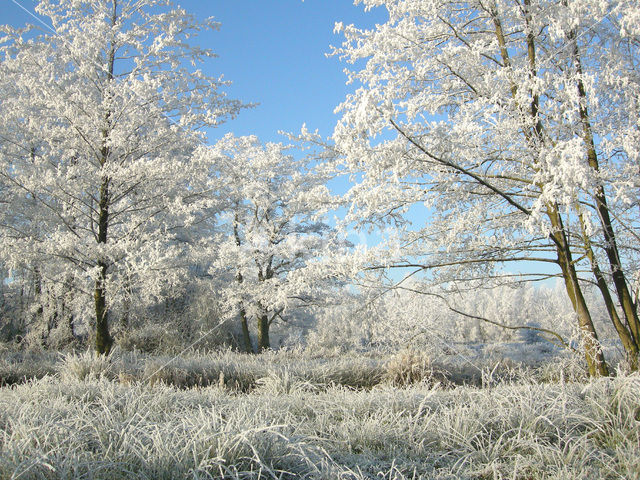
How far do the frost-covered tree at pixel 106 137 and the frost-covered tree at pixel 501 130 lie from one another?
441cm

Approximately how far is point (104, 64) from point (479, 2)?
702 cm

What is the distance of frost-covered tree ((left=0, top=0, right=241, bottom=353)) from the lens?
710cm

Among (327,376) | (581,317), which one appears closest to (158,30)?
(327,376)

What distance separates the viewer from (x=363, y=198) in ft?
12.8

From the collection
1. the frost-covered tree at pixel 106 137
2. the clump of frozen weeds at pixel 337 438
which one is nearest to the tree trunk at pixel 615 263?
the clump of frozen weeds at pixel 337 438

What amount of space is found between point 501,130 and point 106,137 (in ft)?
22.0

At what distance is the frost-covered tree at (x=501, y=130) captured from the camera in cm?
358

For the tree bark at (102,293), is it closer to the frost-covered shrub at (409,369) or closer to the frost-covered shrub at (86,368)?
the frost-covered shrub at (86,368)

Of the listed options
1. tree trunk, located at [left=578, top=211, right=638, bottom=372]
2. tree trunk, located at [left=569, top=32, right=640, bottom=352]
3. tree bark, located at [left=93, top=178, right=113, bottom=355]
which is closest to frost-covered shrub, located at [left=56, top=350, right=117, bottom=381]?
tree bark, located at [left=93, top=178, right=113, bottom=355]

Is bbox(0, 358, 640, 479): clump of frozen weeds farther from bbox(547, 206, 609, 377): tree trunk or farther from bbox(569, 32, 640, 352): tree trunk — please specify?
bbox(569, 32, 640, 352): tree trunk

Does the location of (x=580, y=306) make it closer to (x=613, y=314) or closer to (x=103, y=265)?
(x=613, y=314)

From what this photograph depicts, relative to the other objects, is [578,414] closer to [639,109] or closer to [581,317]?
[581,317]

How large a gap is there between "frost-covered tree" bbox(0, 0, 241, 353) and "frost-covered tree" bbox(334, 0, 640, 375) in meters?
4.41

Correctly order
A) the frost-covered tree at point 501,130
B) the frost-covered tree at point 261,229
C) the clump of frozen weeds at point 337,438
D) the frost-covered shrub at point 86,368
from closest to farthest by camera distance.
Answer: the clump of frozen weeds at point 337,438
the frost-covered tree at point 501,130
the frost-covered shrub at point 86,368
the frost-covered tree at point 261,229
